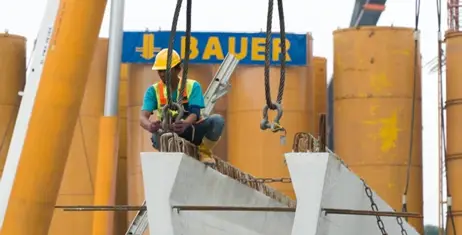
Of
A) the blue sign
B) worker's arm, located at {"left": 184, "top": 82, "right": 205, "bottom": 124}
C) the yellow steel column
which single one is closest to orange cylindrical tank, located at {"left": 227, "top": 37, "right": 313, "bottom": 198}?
the blue sign

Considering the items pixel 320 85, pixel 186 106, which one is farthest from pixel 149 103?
pixel 320 85

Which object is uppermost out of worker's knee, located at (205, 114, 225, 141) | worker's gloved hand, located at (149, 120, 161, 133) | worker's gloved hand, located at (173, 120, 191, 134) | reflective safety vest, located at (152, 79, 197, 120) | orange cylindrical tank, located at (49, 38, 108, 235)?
orange cylindrical tank, located at (49, 38, 108, 235)

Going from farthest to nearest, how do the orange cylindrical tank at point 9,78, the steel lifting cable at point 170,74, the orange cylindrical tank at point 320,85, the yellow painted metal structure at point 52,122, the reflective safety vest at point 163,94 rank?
the orange cylindrical tank at point 320,85
the orange cylindrical tank at point 9,78
the yellow painted metal structure at point 52,122
the reflective safety vest at point 163,94
the steel lifting cable at point 170,74

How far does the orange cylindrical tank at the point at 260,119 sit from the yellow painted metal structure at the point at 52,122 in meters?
6.49

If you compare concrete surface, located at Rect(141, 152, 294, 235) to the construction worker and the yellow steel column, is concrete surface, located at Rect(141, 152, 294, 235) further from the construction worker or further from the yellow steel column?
the yellow steel column

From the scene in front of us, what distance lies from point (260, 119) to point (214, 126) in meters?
8.31

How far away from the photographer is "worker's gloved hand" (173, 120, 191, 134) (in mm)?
7578

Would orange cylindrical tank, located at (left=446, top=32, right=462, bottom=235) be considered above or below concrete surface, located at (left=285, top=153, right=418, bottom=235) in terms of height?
above

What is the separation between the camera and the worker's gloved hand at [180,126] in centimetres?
758

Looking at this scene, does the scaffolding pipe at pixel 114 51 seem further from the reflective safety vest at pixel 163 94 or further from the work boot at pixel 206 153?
the reflective safety vest at pixel 163 94

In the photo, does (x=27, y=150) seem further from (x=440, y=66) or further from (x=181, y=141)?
(x=440, y=66)

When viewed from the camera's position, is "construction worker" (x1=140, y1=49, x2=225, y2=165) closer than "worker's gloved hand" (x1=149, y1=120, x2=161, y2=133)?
No

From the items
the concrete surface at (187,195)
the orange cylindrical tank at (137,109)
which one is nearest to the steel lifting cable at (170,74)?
the concrete surface at (187,195)

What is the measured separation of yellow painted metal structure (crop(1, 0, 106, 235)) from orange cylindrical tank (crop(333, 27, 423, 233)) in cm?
751
